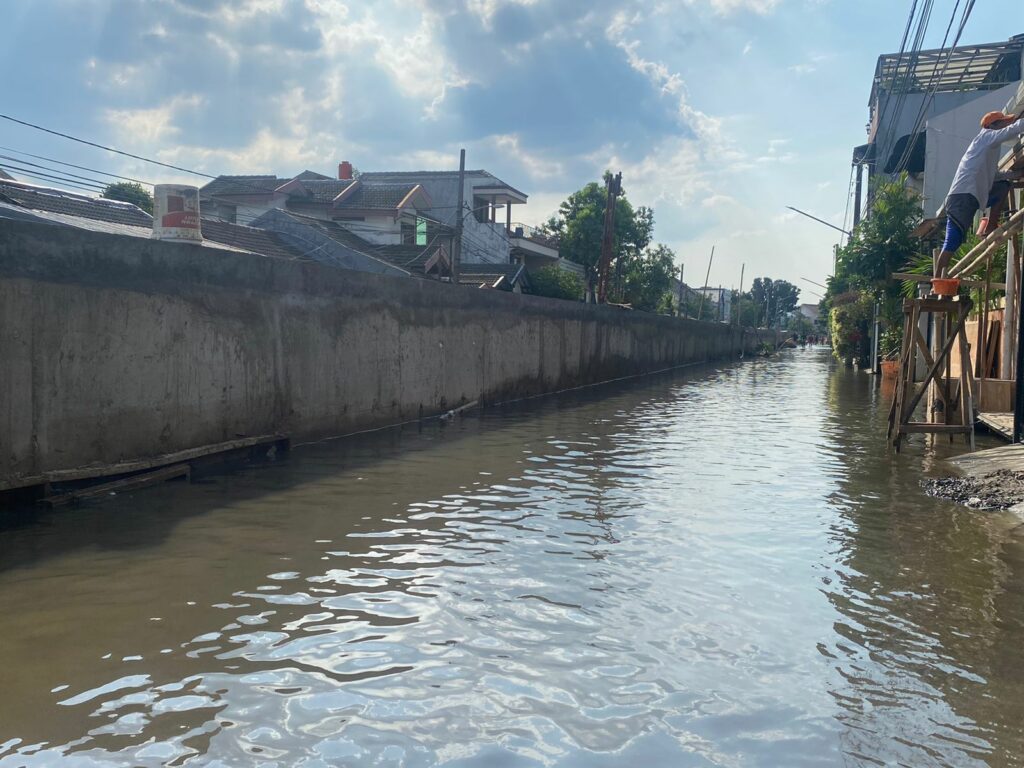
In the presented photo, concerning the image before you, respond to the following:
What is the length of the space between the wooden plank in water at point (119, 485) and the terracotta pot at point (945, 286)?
325 inches

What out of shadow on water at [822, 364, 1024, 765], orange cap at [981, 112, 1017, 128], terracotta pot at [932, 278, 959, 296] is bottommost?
shadow on water at [822, 364, 1024, 765]

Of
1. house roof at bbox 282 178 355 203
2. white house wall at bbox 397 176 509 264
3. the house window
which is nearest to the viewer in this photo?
house roof at bbox 282 178 355 203

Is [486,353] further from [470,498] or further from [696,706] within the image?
[696,706]

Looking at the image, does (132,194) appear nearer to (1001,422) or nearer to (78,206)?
(78,206)

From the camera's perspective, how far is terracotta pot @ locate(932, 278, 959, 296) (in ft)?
31.2

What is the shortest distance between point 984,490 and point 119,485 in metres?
8.08

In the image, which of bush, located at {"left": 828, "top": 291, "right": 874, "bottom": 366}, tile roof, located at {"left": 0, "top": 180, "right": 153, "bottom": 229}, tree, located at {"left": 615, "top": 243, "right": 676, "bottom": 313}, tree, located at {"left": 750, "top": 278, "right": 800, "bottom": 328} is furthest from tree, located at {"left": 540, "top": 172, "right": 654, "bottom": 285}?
tree, located at {"left": 750, "top": 278, "right": 800, "bottom": 328}

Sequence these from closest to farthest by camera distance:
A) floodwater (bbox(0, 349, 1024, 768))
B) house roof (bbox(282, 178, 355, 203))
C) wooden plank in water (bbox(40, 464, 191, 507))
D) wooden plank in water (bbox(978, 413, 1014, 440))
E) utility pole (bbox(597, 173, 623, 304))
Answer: floodwater (bbox(0, 349, 1024, 768)), wooden plank in water (bbox(40, 464, 191, 507)), wooden plank in water (bbox(978, 413, 1014, 440)), utility pole (bbox(597, 173, 623, 304)), house roof (bbox(282, 178, 355, 203))

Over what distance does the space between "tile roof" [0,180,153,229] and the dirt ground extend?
1597 centimetres

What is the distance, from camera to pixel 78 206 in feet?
62.5

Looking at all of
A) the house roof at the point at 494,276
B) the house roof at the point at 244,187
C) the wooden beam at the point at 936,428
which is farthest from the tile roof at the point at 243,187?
the wooden beam at the point at 936,428

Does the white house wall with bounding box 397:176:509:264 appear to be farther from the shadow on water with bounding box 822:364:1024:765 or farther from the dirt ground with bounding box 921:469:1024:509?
the shadow on water with bounding box 822:364:1024:765

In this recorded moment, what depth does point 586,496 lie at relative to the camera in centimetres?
827

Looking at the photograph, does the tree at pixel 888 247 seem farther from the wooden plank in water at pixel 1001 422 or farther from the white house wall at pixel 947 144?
the wooden plank in water at pixel 1001 422
